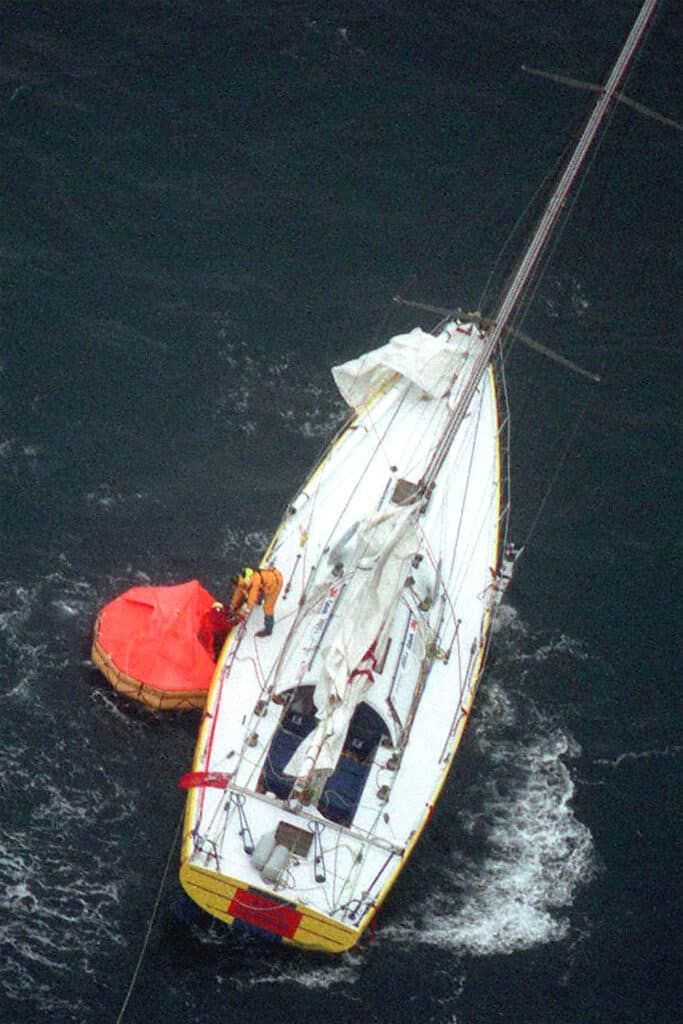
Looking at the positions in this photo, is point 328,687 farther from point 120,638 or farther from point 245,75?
point 245,75

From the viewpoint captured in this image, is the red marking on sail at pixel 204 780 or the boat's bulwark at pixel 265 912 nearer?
the boat's bulwark at pixel 265 912

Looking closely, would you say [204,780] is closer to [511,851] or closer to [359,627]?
[359,627]

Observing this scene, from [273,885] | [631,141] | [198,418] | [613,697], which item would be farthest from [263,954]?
[631,141]

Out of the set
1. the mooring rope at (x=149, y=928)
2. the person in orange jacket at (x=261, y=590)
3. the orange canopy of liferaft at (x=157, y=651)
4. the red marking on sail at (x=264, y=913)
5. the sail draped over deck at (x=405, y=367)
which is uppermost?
the sail draped over deck at (x=405, y=367)

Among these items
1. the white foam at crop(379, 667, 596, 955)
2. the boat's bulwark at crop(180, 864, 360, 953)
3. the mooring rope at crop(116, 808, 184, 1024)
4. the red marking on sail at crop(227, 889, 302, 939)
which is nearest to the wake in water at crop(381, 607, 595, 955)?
the white foam at crop(379, 667, 596, 955)

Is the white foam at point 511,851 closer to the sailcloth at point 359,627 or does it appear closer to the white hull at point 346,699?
the white hull at point 346,699

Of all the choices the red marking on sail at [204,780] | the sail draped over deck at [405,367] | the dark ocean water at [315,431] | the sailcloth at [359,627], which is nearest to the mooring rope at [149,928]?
the dark ocean water at [315,431]

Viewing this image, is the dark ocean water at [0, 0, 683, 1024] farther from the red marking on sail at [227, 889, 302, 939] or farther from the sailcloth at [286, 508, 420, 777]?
the sailcloth at [286, 508, 420, 777]
